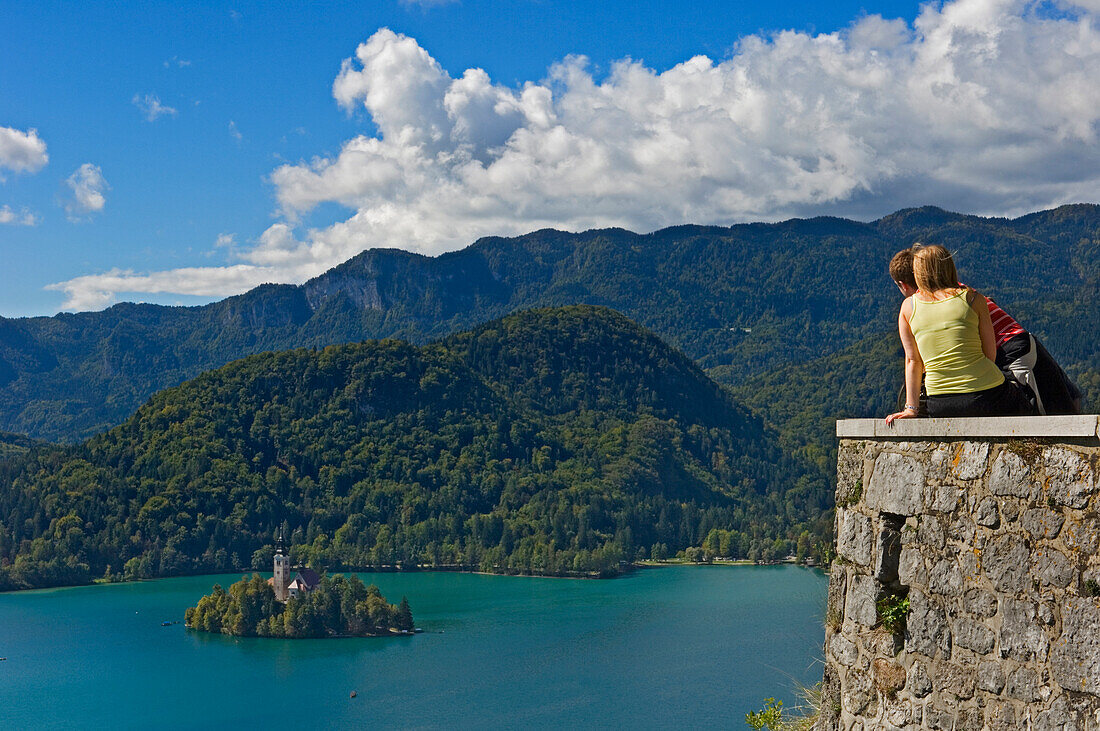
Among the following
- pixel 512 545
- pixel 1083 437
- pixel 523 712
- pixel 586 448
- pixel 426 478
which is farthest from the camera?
pixel 586 448

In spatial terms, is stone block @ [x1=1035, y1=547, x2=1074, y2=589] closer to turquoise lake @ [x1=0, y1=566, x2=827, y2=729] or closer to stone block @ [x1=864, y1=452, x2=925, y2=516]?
stone block @ [x1=864, y1=452, x2=925, y2=516]

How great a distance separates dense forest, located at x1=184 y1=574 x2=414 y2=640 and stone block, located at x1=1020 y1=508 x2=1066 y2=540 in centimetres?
7419

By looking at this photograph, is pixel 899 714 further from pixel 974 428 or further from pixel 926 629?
pixel 974 428

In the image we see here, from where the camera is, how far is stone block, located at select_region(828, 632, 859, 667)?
4.22m

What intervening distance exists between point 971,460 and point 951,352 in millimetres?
554

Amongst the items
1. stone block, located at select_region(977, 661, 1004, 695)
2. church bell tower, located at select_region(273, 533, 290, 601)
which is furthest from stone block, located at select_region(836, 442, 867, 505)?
church bell tower, located at select_region(273, 533, 290, 601)

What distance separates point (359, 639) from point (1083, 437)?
7434 centimetres

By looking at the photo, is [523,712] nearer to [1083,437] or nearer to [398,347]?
[1083,437]

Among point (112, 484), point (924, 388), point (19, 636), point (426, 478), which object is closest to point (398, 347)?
point (426, 478)

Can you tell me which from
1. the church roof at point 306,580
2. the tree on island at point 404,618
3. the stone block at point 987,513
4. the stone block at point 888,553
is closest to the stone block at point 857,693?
the stone block at point 888,553

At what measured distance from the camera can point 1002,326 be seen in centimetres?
419

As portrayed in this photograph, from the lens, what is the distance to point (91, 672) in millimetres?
66875

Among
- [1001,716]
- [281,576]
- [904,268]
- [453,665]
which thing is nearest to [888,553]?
[1001,716]

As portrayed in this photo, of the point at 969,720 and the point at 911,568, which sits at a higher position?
the point at 911,568
